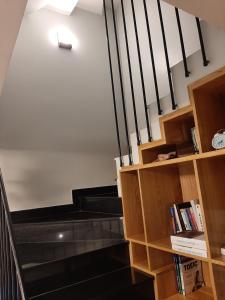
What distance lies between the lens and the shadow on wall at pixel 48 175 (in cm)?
273

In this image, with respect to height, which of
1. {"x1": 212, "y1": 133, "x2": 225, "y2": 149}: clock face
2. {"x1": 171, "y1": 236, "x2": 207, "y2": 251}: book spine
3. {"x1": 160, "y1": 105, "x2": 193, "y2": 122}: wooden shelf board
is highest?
{"x1": 160, "y1": 105, "x2": 193, "y2": 122}: wooden shelf board

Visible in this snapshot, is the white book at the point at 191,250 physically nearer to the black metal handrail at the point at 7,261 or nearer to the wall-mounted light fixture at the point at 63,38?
the black metal handrail at the point at 7,261

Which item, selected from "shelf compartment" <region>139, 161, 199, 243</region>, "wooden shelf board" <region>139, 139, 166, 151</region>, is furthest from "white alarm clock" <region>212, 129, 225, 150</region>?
"shelf compartment" <region>139, 161, 199, 243</region>

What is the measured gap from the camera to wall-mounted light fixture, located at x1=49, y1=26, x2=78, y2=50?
3.26 metres

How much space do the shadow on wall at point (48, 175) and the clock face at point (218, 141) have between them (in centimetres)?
207

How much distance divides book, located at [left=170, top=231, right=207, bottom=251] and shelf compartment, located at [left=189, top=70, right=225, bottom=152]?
561 mm

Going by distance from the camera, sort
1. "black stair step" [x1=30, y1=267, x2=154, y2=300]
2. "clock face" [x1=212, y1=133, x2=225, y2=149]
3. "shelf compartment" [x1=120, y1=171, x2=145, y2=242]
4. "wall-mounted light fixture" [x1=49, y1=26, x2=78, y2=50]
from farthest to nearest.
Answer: "wall-mounted light fixture" [x1=49, y1=26, x2=78, y2=50] < "shelf compartment" [x1=120, y1=171, x2=145, y2=242] < "black stair step" [x1=30, y1=267, x2=154, y2=300] < "clock face" [x1=212, y1=133, x2=225, y2=149]

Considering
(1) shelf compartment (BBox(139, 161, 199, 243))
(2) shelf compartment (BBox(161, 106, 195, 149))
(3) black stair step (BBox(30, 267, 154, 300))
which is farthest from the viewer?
(1) shelf compartment (BBox(139, 161, 199, 243))

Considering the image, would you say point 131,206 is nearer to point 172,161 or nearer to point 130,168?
point 130,168

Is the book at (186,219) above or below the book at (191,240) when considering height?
above

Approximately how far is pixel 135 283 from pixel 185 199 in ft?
2.52

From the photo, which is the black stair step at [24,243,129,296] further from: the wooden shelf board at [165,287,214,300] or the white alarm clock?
the white alarm clock

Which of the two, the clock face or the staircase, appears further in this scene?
the staircase

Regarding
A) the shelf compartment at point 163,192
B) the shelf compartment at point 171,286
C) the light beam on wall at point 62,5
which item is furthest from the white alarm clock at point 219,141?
the light beam on wall at point 62,5
